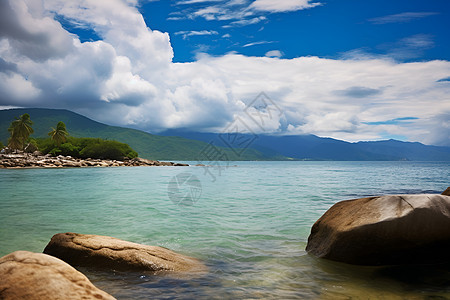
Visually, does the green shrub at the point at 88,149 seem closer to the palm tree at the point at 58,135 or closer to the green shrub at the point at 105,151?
the green shrub at the point at 105,151

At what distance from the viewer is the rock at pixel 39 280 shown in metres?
3.37

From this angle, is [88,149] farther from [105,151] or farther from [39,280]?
[39,280]

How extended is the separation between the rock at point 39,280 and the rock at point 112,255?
2.36 m

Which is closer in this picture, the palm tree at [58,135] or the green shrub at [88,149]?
the palm tree at [58,135]

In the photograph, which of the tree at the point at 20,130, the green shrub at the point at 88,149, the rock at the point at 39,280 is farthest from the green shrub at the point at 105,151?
the rock at the point at 39,280

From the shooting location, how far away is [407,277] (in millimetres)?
5668

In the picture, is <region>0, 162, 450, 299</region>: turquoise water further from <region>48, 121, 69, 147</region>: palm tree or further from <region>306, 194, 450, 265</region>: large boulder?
<region>48, 121, 69, 147</region>: palm tree

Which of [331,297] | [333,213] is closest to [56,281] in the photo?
[331,297]

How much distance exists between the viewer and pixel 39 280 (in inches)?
137

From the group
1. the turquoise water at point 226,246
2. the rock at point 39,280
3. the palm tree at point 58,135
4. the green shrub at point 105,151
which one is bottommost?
the turquoise water at point 226,246

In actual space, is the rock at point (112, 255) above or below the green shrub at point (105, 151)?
below

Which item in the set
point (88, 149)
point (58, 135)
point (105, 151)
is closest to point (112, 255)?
point (58, 135)

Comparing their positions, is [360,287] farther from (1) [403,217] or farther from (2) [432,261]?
(2) [432,261]

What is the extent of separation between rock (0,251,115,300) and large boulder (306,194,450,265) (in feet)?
15.4
